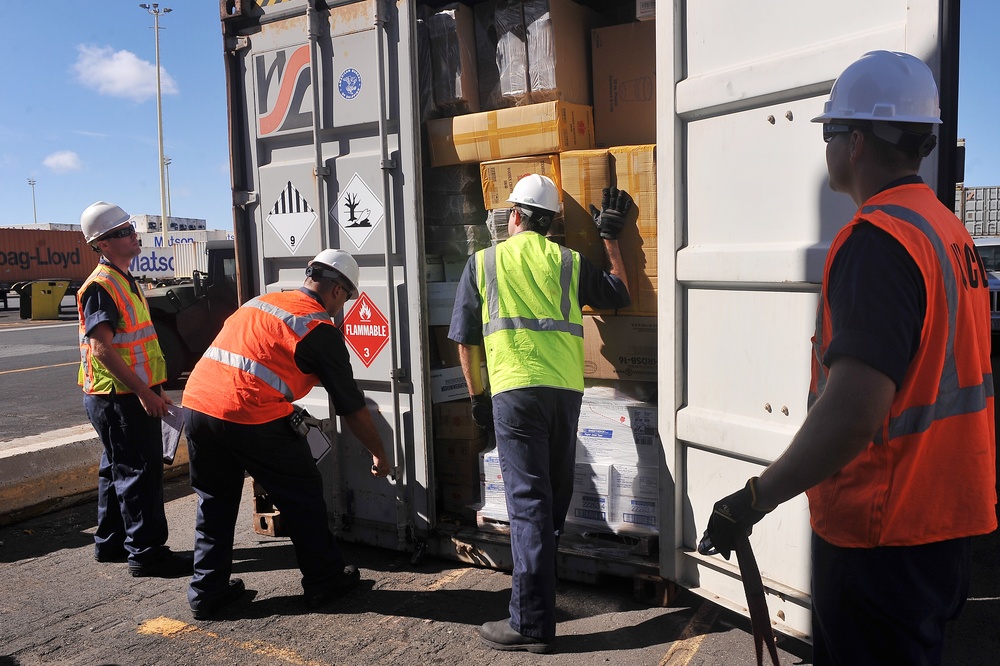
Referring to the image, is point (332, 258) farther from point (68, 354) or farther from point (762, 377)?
point (68, 354)

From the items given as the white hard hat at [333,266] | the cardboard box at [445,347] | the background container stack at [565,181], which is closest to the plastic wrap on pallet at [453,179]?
the background container stack at [565,181]

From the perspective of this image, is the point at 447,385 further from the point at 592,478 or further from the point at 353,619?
the point at 353,619

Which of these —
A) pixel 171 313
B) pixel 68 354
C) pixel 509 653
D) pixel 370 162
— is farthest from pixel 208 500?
pixel 68 354

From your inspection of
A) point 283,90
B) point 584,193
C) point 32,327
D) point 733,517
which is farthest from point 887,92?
point 32,327

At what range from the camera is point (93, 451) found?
5.44 meters

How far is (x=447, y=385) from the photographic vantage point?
428cm

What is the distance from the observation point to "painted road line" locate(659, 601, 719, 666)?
3.05m

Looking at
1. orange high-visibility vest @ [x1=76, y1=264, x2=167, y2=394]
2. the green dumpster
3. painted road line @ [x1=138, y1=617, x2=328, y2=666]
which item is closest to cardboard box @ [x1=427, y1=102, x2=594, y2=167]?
orange high-visibility vest @ [x1=76, y1=264, x2=167, y2=394]

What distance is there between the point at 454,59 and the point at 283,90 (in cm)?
95

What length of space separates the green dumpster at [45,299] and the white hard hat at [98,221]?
19.9 m

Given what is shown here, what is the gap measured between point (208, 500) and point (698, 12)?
2937 mm

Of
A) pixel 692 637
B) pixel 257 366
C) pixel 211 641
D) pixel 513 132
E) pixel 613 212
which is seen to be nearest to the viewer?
pixel 692 637

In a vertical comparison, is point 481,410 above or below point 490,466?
above

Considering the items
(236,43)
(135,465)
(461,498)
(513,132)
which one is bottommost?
(461,498)
